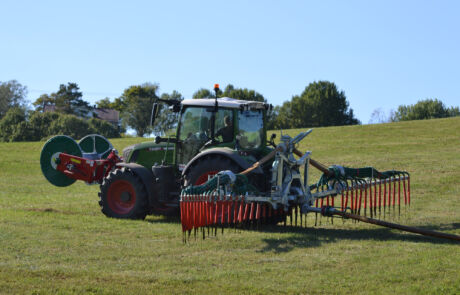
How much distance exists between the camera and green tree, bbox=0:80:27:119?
268ft

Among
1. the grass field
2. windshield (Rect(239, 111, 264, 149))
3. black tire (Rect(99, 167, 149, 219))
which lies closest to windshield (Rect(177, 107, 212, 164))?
windshield (Rect(239, 111, 264, 149))

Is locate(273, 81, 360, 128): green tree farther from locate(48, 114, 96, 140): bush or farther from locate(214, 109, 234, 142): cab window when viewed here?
locate(214, 109, 234, 142): cab window

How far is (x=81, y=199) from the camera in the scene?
1546 cm

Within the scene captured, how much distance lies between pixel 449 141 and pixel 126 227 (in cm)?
2107

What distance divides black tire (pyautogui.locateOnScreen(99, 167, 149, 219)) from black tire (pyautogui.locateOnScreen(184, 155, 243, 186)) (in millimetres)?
1244

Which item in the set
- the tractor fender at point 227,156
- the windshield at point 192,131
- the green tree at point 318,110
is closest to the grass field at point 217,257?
the tractor fender at point 227,156

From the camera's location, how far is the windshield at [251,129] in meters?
10.3

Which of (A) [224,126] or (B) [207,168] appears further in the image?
(A) [224,126]

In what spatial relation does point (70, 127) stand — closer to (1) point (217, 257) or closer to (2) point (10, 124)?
(2) point (10, 124)

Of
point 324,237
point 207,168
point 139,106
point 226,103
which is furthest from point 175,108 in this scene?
point 139,106

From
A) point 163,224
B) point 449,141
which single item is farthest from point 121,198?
point 449,141

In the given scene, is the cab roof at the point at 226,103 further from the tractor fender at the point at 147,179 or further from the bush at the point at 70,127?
the bush at the point at 70,127

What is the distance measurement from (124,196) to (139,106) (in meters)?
68.7

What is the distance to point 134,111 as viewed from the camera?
3093 inches
